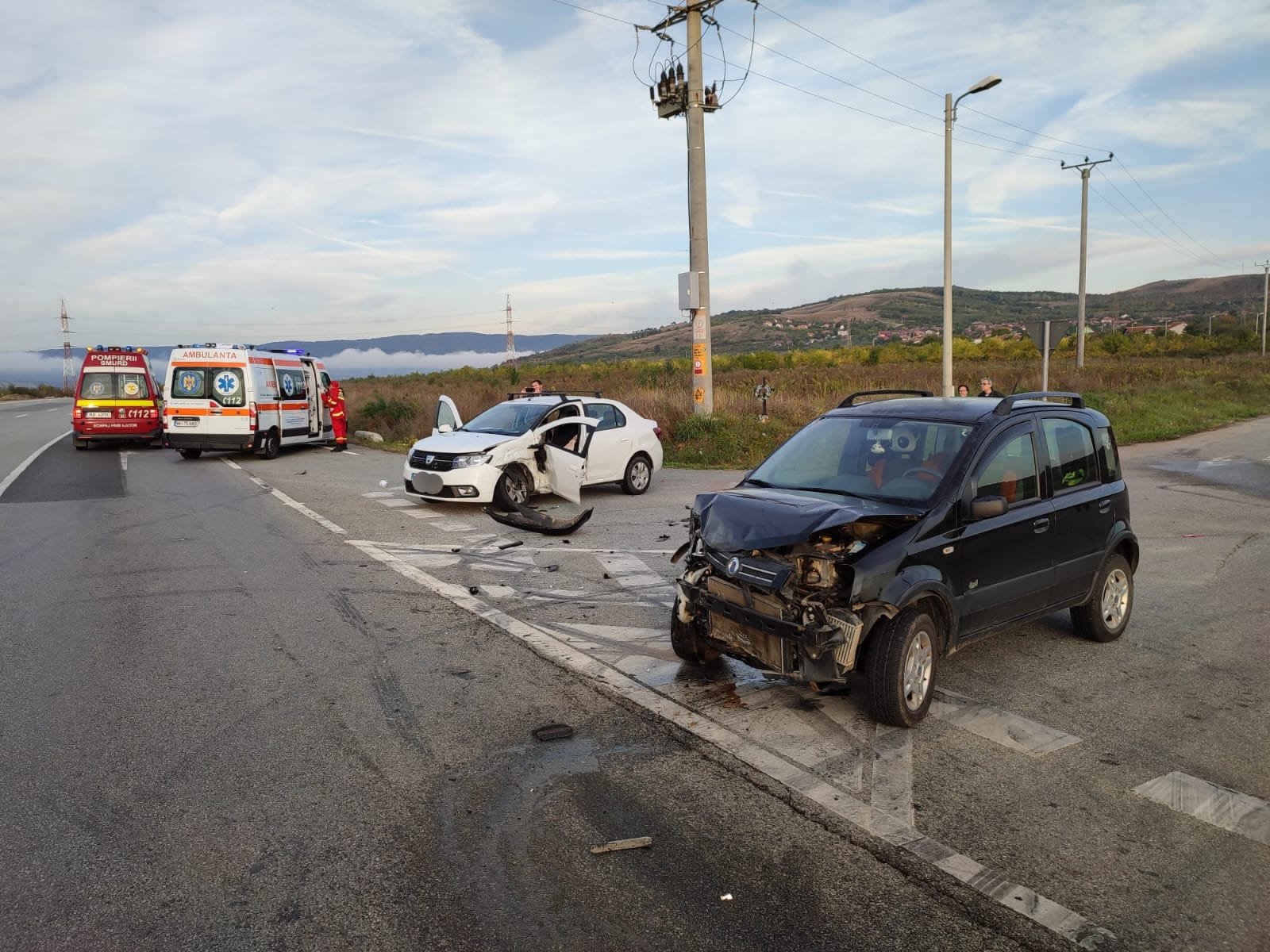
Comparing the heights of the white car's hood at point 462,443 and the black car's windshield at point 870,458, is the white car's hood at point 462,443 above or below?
below

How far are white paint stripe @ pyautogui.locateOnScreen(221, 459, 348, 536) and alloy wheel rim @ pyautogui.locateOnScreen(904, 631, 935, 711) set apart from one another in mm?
7416

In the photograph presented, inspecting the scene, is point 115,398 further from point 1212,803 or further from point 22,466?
point 1212,803

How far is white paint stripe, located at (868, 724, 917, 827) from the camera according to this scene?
3885 millimetres

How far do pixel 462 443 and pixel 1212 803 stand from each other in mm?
9603

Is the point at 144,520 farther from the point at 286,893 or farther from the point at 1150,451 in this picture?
the point at 1150,451

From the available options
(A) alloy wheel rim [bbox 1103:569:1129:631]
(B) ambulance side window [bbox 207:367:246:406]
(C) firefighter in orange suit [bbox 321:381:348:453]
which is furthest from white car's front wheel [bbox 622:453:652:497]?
(C) firefighter in orange suit [bbox 321:381:348:453]

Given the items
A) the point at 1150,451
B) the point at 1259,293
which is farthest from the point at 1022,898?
the point at 1259,293

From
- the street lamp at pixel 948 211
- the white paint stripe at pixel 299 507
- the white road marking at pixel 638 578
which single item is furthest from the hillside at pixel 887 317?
the white road marking at pixel 638 578

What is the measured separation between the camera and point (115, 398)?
71.9ft

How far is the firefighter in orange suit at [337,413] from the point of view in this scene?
22703 millimetres

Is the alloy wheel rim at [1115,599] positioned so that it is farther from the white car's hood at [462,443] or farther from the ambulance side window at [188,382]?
the ambulance side window at [188,382]

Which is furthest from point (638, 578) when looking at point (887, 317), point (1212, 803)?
point (887, 317)

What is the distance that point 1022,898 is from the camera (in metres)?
3.23

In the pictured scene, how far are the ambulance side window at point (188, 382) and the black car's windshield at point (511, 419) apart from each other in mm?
9181
